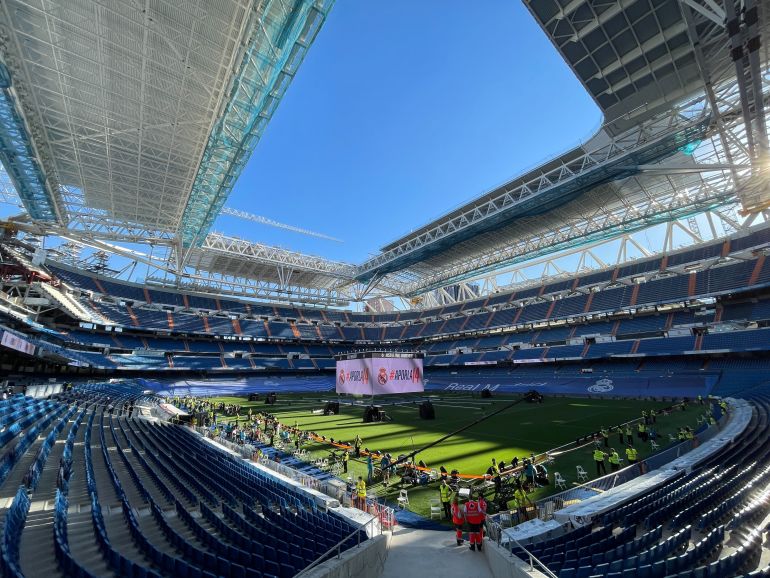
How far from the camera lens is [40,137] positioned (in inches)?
861

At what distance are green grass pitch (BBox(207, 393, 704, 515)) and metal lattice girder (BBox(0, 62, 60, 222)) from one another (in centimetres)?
2206

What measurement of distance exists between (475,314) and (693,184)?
35.5 m

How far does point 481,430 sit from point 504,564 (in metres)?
16.5

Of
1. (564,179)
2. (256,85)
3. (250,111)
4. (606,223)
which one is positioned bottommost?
(606,223)

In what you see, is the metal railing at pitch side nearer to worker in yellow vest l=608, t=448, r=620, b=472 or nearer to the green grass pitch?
the green grass pitch

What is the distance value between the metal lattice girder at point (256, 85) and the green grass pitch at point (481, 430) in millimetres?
18139

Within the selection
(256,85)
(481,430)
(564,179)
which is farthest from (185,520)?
(564,179)

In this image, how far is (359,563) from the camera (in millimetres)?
6156

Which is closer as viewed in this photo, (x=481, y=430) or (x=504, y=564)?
(x=504, y=564)

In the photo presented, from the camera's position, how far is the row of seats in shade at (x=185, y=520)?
18.2ft

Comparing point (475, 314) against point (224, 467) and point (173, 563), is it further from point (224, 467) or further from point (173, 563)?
point (173, 563)

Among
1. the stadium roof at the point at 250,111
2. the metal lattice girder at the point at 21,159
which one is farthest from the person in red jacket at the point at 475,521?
the metal lattice girder at the point at 21,159

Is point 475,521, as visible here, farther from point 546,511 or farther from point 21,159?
point 21,159

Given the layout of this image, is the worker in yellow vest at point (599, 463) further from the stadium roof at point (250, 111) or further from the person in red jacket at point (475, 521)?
the stadium roof at point (250, 111)
